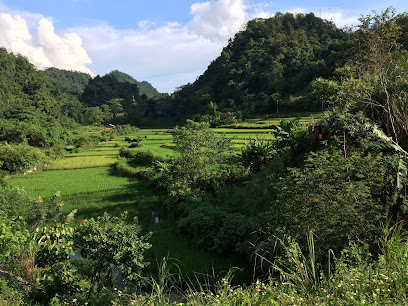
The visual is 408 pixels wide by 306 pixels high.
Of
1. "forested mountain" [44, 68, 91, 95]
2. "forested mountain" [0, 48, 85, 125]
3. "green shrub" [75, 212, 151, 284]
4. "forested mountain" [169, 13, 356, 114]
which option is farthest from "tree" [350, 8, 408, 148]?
"forested mountain" [44, 68, 91, 95]

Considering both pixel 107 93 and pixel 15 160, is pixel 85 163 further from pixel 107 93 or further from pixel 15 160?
pixel 107 93

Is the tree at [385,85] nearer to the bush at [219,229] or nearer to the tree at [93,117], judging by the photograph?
the bush at [219,229]

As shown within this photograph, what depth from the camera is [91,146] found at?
29.3 meters

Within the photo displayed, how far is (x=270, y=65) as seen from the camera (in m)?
50.8

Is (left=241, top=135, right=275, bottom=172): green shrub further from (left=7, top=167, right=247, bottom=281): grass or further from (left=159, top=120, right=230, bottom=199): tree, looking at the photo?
(left=7, top=167, right=247, bottom=281): grass

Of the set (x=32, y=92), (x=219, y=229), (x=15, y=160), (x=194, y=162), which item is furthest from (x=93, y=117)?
(x=219, y=229)

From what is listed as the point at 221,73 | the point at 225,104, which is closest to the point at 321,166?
the point at 225,104

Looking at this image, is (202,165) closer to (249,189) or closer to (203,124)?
(203,124)

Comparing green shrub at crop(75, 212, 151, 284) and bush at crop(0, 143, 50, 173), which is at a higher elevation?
bush at crop(0, 143, 50, 173)

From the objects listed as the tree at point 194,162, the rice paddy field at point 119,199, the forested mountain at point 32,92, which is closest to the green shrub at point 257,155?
the rice paddy field at point 119,199

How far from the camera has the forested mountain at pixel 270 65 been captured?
4134 centimetres

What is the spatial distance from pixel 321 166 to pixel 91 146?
29.1 metres

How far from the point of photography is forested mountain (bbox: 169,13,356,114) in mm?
41344

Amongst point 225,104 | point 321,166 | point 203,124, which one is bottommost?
point 321,166
